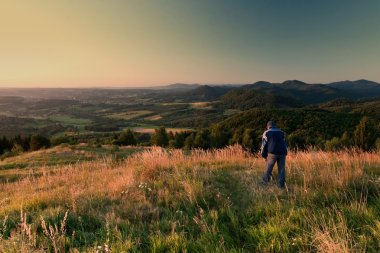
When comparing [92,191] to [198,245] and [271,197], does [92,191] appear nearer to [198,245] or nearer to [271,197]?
[198,245]

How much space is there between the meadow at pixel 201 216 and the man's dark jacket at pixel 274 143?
737 mm

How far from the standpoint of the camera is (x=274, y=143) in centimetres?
672

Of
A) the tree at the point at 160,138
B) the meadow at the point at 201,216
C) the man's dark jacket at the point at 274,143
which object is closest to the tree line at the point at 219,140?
the tree at the point at 160,138

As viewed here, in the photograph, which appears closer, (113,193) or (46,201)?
(46,201)

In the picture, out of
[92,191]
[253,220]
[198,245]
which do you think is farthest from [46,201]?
[253,220]

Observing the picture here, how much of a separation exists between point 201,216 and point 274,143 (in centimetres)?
354

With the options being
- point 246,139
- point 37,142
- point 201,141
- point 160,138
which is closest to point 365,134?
point 246,139

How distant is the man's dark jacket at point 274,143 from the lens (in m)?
6.62

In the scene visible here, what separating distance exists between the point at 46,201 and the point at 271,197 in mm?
4927

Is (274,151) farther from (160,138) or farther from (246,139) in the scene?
(160,138)

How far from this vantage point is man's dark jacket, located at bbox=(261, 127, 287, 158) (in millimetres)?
6625

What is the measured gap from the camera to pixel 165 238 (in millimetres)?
3852

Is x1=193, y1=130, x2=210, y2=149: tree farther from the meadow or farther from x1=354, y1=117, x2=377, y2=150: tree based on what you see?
the meadow

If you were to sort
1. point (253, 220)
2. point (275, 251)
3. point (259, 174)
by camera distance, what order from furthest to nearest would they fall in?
1. point (259, 174)
2. point (253, 220)
3. point (275, 251)
